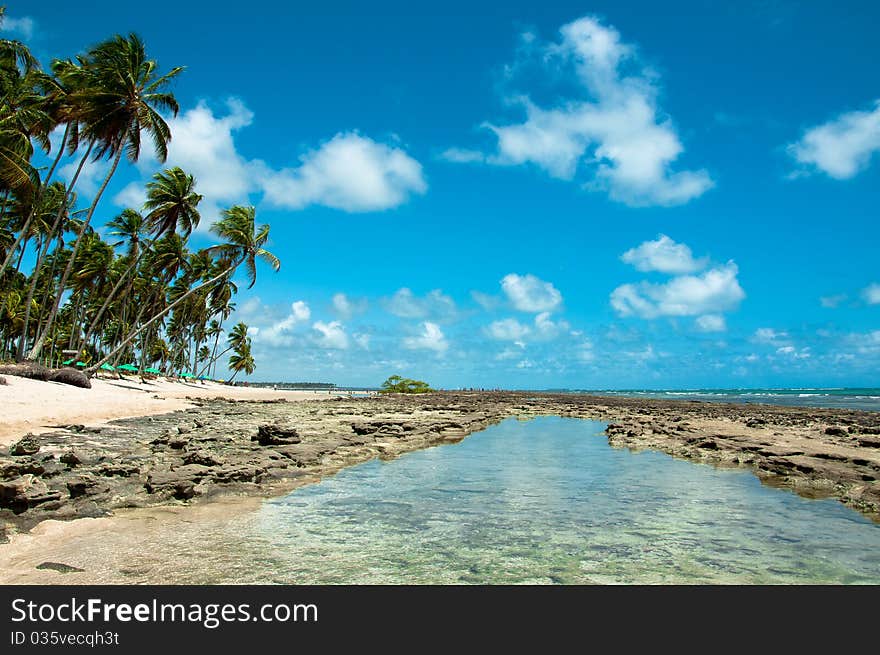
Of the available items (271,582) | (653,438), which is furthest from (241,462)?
(653,438)

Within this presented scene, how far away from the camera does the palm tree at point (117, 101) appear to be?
26.8m

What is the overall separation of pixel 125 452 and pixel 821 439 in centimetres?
2100

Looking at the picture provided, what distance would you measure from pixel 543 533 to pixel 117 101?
32075 mm

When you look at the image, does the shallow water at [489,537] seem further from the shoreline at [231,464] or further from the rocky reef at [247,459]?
the rocky reef at [247,459]

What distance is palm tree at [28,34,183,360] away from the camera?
87.9 feet

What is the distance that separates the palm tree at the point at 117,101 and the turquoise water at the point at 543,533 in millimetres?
27105

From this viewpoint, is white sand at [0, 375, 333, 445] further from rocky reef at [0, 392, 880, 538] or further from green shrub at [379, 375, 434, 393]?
green shrub at [379, 375, 434, 393]

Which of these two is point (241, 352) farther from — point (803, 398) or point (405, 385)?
point (803, 398)

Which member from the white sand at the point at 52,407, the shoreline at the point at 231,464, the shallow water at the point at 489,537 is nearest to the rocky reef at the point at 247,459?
the shoreline at the point at 231,464

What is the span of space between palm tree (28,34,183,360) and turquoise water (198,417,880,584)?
27.1 metres

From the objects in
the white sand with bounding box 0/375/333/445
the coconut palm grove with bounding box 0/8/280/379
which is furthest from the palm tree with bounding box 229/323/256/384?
the white sand with bounding box 0/375/333/445

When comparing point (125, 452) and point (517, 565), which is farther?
point (125, 452)

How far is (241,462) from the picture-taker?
10320mm
